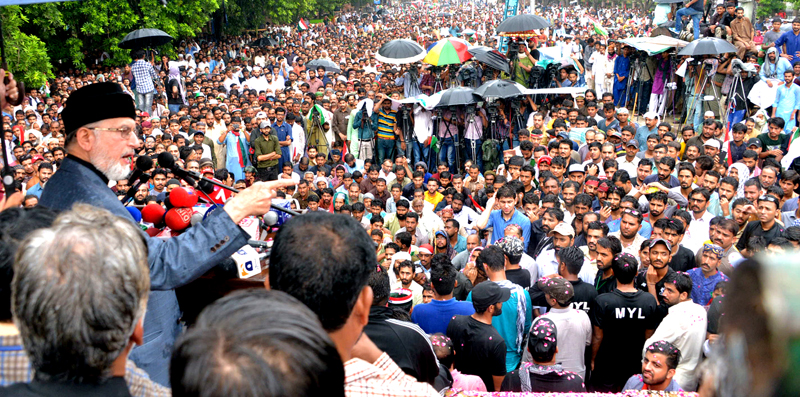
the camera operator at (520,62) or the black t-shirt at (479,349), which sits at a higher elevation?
the camera operator at (520,62)

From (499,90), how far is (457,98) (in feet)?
2.15

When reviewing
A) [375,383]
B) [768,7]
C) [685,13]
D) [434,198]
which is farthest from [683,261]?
[768,7]

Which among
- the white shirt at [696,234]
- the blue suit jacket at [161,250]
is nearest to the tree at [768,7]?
the white shirt at [696,234]

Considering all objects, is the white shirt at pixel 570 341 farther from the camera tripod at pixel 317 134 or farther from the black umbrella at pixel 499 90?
the camera tripod at pixel 317 134

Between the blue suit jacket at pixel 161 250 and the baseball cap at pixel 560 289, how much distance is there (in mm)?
2670

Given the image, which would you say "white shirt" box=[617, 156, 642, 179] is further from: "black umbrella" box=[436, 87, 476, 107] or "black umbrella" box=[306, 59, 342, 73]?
"black umbrella" box=[306, 59, 342, 73]

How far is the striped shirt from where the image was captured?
37.0ft

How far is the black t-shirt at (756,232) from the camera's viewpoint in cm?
559

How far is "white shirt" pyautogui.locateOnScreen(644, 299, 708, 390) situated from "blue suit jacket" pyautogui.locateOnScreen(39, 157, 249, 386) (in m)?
3.03

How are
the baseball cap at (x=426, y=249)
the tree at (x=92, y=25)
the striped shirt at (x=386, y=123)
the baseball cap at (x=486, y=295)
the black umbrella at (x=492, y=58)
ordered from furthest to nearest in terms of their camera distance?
1. the tree at (x=92, y=25)
2. the black umbrella at (x=492, y=58)
3. the striped shirt at (x=386, y=123)
4. the baseball cap at (x=426, y=249)
5. the baseball cap at (x=486, y=295)

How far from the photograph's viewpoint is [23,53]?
534 inches

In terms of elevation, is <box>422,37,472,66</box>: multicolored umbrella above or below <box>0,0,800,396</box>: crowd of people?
above

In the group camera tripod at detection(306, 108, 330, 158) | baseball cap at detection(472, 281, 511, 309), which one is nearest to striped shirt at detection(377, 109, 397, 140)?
camera tripod at detection(306, 108, 330, 158)

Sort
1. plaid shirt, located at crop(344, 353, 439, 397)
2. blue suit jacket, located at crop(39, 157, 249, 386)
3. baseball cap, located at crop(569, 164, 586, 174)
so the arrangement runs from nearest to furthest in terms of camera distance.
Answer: plaid shirt, located at crop(344, 353, 439, 397) → blue suit jacket, located at crop(39, 157, 249, 386) → baseball cap, located at crop(569, 164, 586, 174)
